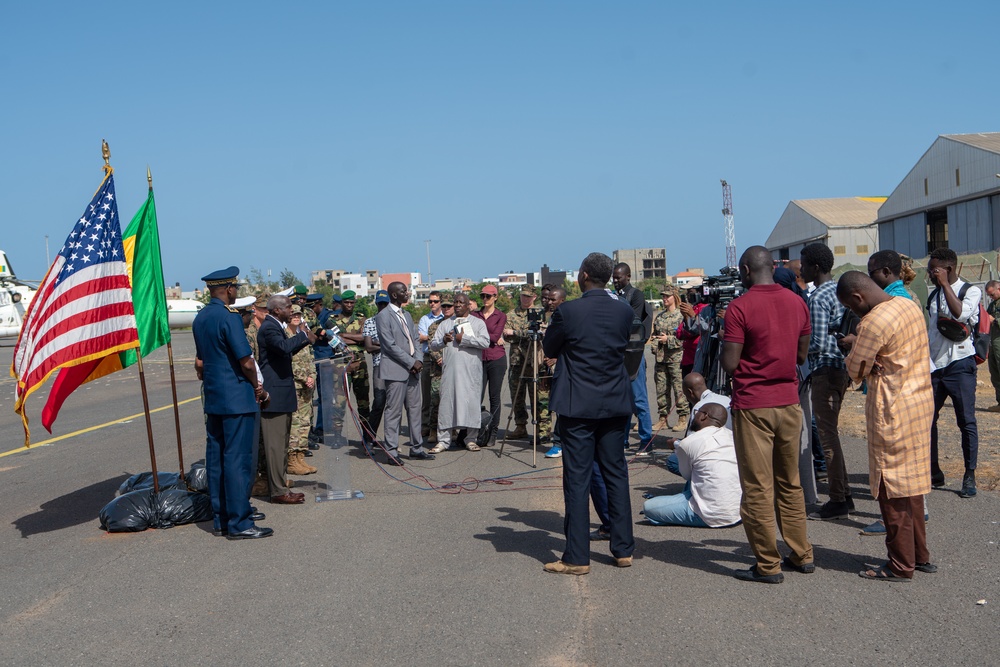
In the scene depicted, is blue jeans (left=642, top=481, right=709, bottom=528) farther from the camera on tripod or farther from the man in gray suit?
the man in gray suit

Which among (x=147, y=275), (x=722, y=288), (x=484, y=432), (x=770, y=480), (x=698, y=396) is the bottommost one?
(x=484, y=432)

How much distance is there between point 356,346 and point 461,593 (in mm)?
7170

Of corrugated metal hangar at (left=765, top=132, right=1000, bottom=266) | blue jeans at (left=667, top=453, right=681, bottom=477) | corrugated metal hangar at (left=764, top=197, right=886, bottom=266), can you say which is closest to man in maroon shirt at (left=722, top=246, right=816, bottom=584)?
blue jeans at (left=667, top=453, right=681, bottom=477)

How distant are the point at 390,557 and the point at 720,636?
2.58 m

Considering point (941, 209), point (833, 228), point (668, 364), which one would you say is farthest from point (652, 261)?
point (668, 364)

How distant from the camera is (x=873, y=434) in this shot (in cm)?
567

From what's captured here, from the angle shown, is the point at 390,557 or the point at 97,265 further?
the point at 97,265

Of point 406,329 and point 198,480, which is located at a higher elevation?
point 406,329

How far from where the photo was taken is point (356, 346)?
12.4 m

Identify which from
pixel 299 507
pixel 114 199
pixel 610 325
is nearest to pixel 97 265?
pixel 114 199

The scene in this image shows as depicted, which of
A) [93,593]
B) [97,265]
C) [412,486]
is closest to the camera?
[93,593]

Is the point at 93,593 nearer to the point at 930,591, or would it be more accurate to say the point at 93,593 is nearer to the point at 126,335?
the point at 126,335

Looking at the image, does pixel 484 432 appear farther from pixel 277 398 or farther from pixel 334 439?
pixel 277 398

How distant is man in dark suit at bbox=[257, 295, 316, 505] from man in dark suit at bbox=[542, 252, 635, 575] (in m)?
3.13
